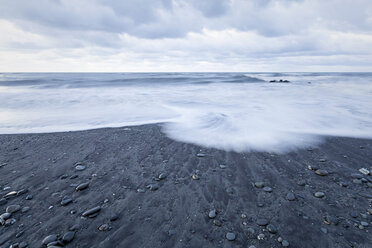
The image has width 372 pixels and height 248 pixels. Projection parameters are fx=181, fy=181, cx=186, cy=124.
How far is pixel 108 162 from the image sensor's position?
12.7 feet

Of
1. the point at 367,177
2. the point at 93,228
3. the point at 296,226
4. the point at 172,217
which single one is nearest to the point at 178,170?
the point at 172,217

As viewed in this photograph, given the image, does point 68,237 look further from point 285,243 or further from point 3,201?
point 285,243

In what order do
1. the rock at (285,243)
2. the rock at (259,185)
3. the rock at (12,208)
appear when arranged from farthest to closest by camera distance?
the rock at (259,185) → the rock at (12,208) → the rock at (285,243)

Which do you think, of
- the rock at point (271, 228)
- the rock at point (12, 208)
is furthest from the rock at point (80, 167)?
the rock at point (271, 228)

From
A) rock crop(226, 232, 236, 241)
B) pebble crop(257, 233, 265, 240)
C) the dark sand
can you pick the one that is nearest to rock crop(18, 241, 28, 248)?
the dark sand

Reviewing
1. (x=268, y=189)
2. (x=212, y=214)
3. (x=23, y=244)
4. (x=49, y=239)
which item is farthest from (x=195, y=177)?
(x=23, y=244)

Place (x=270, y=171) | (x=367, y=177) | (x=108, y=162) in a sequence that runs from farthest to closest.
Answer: (x=108, y=162) < (x=270, y=171) < (x=367, y=177)

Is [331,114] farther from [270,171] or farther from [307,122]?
[270,171]

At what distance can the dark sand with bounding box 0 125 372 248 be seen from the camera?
7.14ft

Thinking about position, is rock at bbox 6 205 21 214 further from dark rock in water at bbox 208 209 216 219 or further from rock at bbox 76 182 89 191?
dark rock in water at bbox 208 209 216 219

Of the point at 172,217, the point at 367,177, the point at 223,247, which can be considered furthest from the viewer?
the point at 367,177

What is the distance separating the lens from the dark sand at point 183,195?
85.7 inches

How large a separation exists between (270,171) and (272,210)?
1056mm

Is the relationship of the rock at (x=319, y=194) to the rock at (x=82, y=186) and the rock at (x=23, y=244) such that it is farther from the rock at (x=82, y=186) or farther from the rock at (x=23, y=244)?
the rock at (x=23, y=244)
